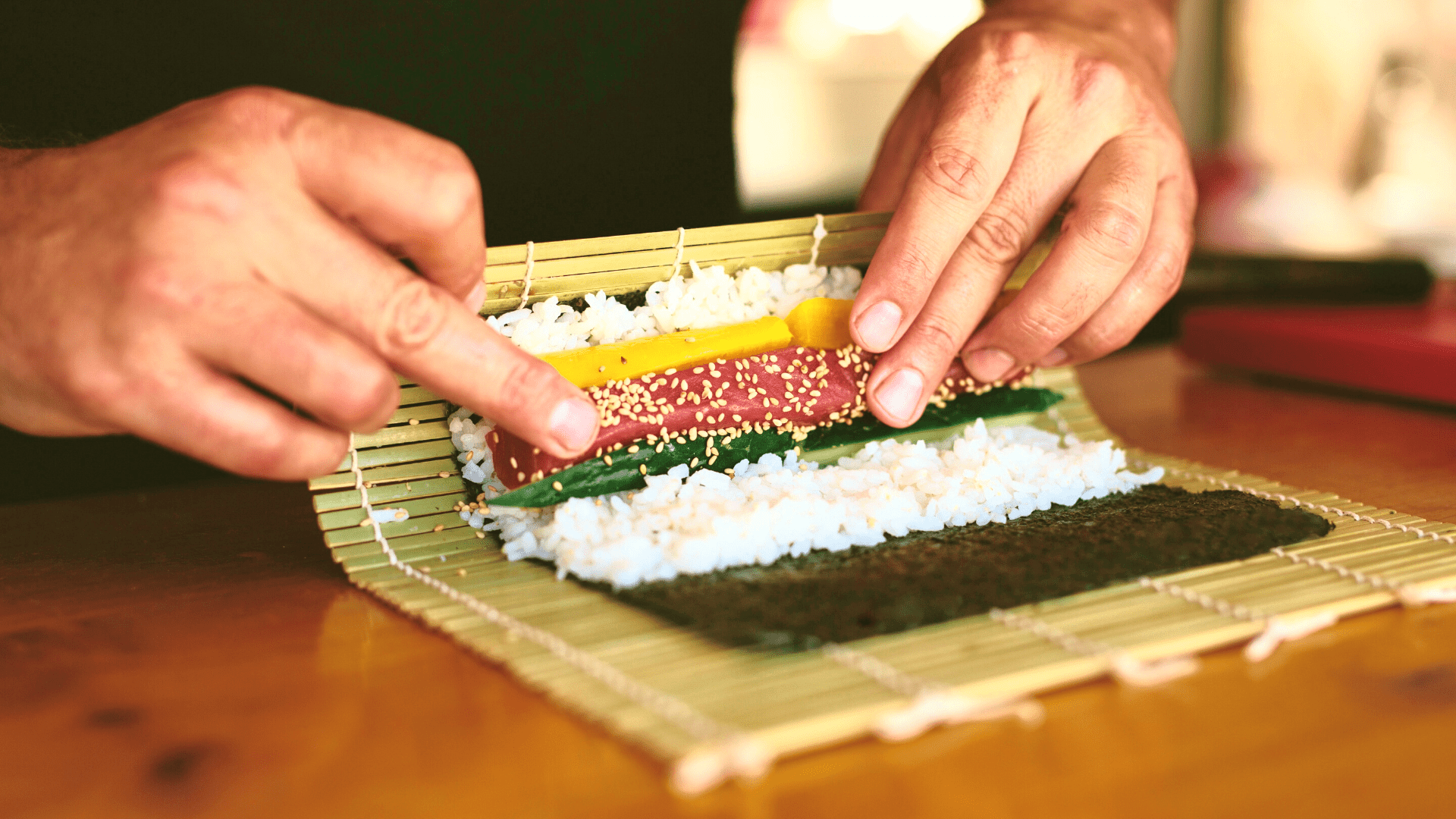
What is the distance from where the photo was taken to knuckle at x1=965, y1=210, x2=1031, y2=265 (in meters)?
1.60

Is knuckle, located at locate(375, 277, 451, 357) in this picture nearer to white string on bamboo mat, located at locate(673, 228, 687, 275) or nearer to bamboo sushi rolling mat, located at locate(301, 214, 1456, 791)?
bamboo sushi rolling mat, located at locate(301, 214, 1456, 791)

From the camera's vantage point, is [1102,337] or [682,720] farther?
[1102,337]

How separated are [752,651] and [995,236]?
34.0 inches

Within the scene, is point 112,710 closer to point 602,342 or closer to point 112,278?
point 112,278

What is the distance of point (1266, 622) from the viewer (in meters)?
1.05

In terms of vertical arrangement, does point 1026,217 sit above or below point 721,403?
above

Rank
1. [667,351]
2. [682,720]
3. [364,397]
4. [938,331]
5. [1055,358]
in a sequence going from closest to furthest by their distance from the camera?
[682,720]
[364,397]
[667,351]
[938,331]
[1055,358]

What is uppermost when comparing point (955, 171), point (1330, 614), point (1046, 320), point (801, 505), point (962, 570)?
point (955, 171)

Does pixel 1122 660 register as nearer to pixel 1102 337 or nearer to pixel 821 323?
pixel 821 323

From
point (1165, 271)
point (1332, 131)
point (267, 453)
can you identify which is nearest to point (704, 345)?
point (267, 453)

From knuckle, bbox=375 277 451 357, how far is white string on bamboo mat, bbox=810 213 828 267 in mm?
659

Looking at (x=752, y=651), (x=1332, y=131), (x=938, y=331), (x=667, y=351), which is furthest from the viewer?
(x=1332, y=131)

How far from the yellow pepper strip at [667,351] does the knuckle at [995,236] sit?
0.32 m

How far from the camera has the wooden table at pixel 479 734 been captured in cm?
79
